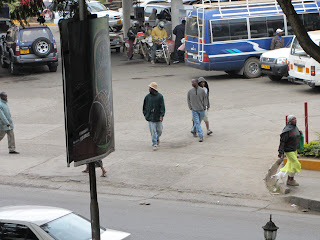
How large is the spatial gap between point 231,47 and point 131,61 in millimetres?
8155

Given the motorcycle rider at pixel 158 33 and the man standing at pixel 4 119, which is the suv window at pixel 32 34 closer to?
the motorcycle rider at pixel 158 33

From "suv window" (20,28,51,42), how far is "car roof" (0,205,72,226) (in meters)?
20.1

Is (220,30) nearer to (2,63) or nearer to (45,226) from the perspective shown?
(2,63)

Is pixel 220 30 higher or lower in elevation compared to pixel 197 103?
higher

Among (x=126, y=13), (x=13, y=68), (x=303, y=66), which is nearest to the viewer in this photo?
(x=303, y=66)

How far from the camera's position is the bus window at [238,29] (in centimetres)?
2552

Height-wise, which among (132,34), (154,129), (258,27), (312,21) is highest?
(312,21)

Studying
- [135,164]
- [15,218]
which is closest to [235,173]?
[135,164]

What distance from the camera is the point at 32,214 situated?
8805 millimetres

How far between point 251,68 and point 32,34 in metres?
9.24

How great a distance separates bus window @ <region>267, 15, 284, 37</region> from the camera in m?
26.0

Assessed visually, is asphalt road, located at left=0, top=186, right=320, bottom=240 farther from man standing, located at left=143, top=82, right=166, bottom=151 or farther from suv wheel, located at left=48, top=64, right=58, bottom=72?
suv wheel, located at left=48, top=64, right=58, bottom=72

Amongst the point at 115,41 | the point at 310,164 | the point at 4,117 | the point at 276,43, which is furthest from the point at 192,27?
the point at 310,164

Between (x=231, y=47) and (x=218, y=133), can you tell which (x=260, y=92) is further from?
(x=218, y=133)
